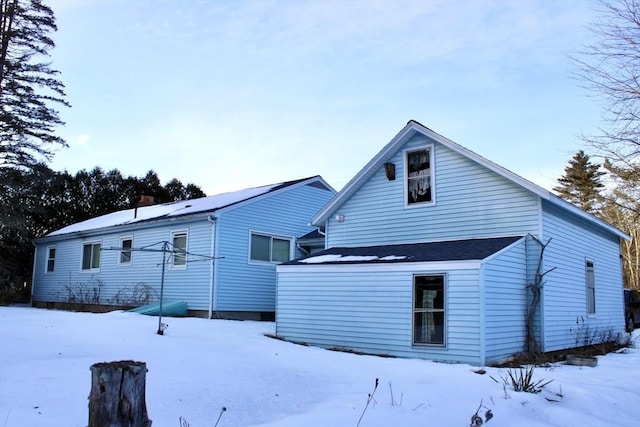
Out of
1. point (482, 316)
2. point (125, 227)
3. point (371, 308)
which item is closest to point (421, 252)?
point (371, 308)

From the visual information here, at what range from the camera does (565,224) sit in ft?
46.6

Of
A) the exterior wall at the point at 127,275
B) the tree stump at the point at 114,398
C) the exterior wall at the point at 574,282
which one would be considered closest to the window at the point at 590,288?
the exterior wall at the point at 574,282

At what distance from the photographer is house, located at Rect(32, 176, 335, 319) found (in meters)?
18.3

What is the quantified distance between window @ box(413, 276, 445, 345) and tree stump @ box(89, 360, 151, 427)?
29.2ft

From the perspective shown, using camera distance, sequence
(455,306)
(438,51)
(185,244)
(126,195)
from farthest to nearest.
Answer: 1. (126,195)
2. (185,244)
3. (438,51)
4. (455,306)

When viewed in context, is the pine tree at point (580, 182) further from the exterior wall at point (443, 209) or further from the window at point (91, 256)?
the window at point (91, 256)

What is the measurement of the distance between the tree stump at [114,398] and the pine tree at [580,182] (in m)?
47.6

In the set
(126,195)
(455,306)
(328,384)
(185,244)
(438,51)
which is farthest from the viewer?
(126,195)

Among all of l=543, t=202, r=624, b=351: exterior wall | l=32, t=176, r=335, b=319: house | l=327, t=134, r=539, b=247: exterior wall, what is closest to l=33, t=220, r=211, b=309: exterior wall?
l=32, t=176, r=335, b=319: house

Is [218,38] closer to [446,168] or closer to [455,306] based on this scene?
[446,168]

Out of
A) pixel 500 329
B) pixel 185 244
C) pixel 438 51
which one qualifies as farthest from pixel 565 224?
pixel 185 244

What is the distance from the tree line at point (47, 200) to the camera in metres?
26.0

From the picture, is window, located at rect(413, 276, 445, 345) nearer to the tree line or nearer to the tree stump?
the tree stump

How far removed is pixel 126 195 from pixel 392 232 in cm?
2773
